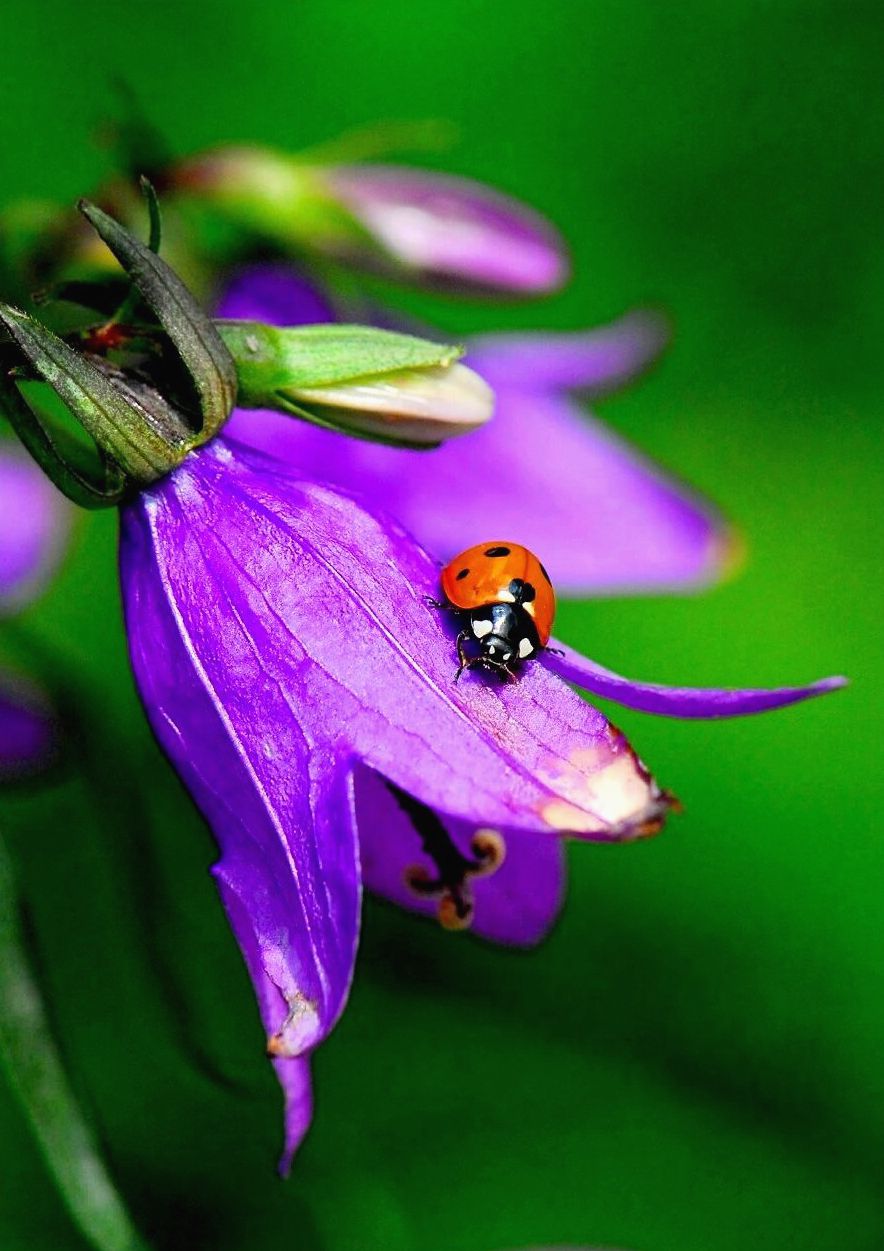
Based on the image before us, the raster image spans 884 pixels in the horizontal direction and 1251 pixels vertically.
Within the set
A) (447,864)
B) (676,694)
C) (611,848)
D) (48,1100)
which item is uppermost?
(676,694)

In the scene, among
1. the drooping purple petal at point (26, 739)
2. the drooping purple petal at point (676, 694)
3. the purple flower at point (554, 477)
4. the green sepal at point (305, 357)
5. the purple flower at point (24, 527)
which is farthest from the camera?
the purple flower at point (24, 527)

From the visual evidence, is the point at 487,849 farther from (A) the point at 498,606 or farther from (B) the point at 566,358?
(B) the point at 566,358

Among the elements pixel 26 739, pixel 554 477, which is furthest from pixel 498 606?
pixel 554 477

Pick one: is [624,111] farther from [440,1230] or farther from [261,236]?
[440,1230]

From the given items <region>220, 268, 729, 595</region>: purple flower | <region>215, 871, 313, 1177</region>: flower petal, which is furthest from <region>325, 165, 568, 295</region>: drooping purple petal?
<region>215, 871, 313, 1177</region>: flower petal

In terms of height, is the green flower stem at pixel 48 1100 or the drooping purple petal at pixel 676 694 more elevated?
the drooping purple petal at pixel 676 694

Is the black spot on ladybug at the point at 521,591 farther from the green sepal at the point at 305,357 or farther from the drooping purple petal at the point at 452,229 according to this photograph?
the drooping purple petal at the point at 452,229

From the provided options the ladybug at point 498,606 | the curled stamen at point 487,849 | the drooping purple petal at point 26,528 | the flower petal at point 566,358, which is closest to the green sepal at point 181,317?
the ladybug at point 498,606
